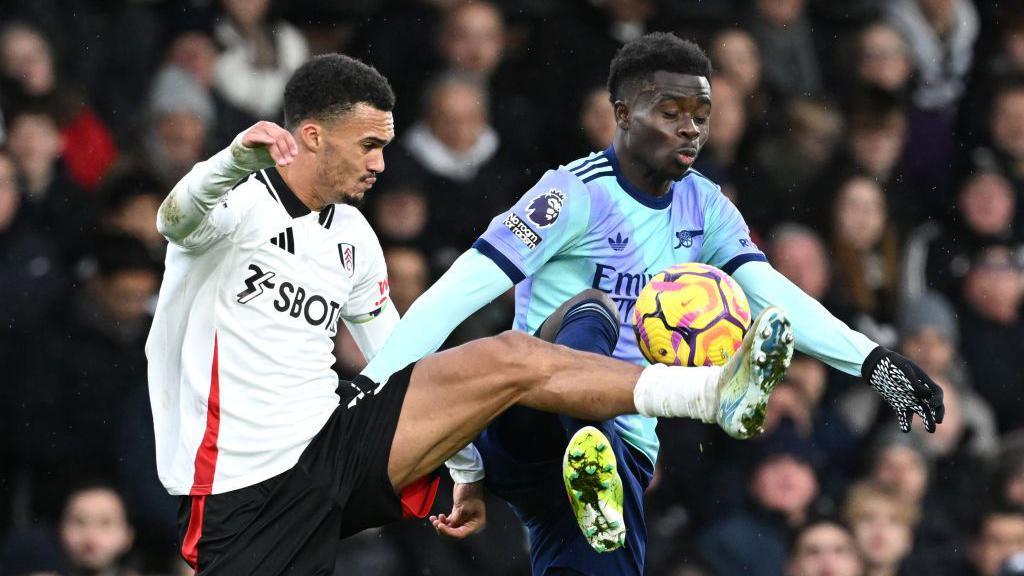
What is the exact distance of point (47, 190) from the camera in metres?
7.94

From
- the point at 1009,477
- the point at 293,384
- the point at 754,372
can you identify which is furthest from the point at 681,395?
the point at 1009,477

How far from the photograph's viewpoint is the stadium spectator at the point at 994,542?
29.2ft

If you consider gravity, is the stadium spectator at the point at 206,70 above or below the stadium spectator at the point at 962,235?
above

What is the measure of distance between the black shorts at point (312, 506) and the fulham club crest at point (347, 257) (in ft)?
1.35

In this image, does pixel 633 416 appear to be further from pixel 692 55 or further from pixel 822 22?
pixel 822 22

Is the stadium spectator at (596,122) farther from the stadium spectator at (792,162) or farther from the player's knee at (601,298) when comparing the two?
the player's knee at (601,298)

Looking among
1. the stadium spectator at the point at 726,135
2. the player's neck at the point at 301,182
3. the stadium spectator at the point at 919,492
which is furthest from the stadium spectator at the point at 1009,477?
the player's neck at the point at 301,182

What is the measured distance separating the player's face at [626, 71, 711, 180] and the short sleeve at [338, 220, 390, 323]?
38.3 inches

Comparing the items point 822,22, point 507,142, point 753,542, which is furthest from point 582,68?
point 753,542

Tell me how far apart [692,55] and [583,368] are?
4.56 ft

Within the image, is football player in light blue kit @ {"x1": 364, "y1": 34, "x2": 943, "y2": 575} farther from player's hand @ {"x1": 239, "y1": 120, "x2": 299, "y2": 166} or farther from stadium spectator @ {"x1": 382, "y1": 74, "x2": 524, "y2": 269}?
stadium spectator @ {"x1": 382, "y1": 74, "x2": 524, "y2": 269}

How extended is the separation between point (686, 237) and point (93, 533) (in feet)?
10.1

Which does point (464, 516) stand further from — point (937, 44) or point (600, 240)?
point (937, 44)

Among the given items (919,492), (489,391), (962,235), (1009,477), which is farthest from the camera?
(962,235)
